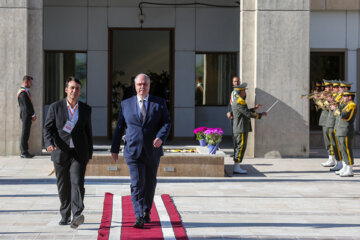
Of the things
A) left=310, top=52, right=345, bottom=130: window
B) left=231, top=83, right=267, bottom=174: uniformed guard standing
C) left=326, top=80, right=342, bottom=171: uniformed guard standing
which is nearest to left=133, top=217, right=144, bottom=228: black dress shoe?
left=231, top=83, right=267, bottom=174: uniformed guard standing

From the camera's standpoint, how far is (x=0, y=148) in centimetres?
1706

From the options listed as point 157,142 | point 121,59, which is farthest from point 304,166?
point 121,59

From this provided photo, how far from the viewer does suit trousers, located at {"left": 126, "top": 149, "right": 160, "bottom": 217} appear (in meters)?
8.59

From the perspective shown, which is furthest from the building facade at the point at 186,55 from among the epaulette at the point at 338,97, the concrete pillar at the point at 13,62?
the epaulette at the point at 338,97

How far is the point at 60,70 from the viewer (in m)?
22.2

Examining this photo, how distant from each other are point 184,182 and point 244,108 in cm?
222

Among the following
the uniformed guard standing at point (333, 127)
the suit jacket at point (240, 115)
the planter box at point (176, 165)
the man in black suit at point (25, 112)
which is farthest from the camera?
the man in black suit at point (25, 112)

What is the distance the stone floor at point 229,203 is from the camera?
330 inches

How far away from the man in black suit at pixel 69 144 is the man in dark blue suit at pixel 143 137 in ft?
1.53

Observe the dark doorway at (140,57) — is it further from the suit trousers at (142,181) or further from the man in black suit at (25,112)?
the suit trousers at (142,181)

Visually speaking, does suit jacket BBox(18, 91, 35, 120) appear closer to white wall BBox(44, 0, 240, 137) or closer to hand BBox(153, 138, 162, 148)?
white wall BBox(44, 0, 240, 137)

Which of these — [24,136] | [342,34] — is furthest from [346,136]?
[24,136]

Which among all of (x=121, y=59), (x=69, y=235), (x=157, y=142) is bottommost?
(x=69, y=235)

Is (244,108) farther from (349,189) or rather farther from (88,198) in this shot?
(88,198)
